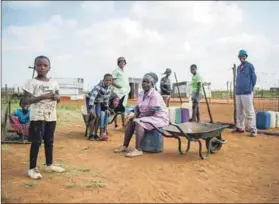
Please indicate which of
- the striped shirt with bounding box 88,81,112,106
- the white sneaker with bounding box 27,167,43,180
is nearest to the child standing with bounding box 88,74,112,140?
the striped shirt with bounding box 88,81,112,106

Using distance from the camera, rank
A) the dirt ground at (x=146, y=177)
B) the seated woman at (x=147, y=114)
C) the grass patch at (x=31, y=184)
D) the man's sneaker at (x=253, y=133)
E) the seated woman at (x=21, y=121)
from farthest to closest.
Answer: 1. the man's sneaker at (x=253, y=133)
2. the seated woman at (x=21, y=121)
3. the seated woman at (x=147, y=114)
4. the grass patch at (x=31, y=184)
5. the dirt ground at (x=146, y=177)

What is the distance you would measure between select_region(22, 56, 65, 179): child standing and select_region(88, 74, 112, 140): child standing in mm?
2516

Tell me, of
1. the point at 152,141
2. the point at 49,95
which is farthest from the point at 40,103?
the point at 152,141

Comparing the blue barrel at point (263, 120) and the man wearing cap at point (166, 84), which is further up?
the man wearing cap at point (166, 84)

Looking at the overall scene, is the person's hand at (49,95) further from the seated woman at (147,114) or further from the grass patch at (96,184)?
the seated woman at (147,114)

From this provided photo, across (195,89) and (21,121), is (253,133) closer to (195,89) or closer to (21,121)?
(195,89)

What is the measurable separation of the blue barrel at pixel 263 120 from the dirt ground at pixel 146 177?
2604 mm

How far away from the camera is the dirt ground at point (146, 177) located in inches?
133

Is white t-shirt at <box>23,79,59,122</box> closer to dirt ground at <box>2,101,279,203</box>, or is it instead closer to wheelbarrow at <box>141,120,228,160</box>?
A: dirt ground at <box>2,101,279,203</box>

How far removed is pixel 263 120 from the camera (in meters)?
8.70

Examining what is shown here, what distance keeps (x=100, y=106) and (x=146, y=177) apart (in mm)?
3003

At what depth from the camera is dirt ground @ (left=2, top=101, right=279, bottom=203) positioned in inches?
133

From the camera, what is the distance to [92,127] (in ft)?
22.3

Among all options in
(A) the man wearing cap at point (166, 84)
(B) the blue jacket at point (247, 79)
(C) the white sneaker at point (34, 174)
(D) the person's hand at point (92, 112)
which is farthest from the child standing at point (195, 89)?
(C) the white sneaker at point (34, 174)
